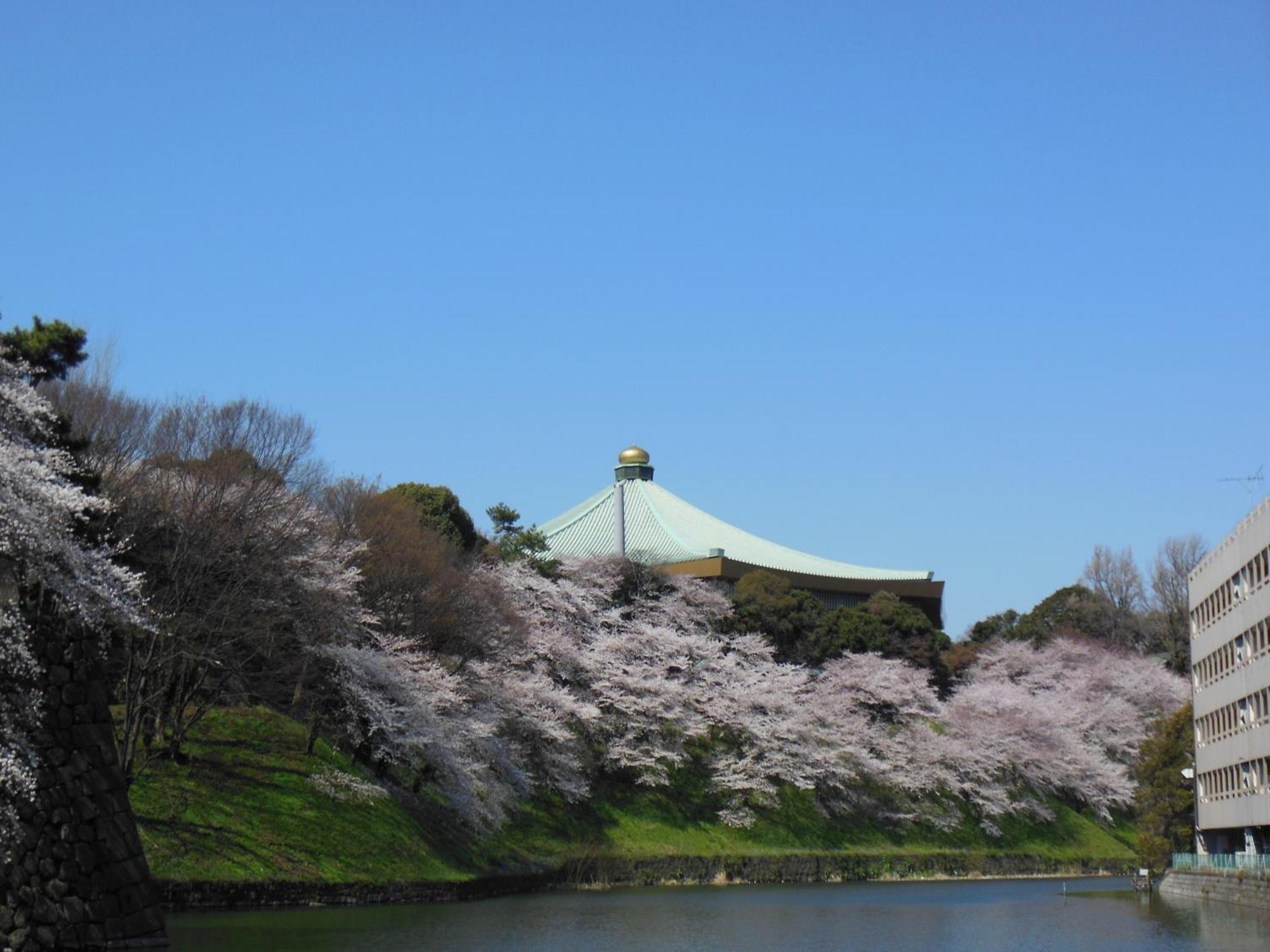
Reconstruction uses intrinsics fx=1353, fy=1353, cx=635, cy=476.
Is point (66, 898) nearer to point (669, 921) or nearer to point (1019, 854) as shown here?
point (669, 921)

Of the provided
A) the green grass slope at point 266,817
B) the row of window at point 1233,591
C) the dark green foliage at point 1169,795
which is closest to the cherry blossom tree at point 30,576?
the green grass slope at point 266,817

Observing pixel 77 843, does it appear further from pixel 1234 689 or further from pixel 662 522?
pixel 662 522

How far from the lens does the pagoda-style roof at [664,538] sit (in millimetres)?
58781

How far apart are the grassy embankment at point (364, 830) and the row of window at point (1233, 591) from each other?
487 inches

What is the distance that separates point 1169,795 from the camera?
33.7 meters

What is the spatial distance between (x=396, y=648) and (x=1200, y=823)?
62.1 feet

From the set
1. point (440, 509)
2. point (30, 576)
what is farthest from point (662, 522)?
point (30, 576)

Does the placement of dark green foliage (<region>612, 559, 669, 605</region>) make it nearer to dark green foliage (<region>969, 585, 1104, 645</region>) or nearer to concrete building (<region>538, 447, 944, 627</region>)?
concrete building (<region>538, 447, 944, 627</region>)

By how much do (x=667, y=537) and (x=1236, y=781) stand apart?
35031 mm

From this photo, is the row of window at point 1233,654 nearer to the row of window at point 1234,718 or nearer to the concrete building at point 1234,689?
the concrete building at point 1234,689

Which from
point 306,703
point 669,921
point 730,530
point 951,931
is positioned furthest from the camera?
point 730,530

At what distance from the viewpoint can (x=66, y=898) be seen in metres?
14.5

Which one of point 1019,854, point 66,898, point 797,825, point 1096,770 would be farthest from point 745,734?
point 66,898

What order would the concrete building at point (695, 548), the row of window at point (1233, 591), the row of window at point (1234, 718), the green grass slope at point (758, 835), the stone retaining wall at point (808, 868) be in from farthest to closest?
1. the concrete building at point (695, 548)
2. the green grass slope at point (758, 835)
3. the stone retaining wall at point (808, 868)
4. the row of window at point (1234, 718)
5. the row of window at point (1233, 591)
